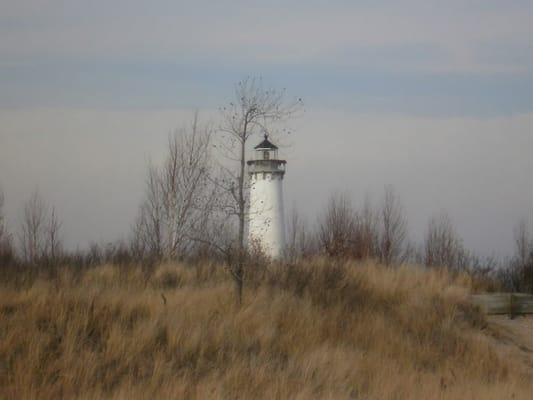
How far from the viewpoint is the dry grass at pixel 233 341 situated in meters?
8.74

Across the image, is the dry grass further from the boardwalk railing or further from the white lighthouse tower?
the white lighthouse tower

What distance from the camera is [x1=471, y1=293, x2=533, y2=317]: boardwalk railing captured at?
1680 cm

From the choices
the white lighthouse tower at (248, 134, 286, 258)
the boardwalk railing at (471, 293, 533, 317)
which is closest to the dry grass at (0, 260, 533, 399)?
the boardwalk railing at (471, 293, 533, 317)

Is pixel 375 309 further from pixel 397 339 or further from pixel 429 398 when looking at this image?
pixel 429 398

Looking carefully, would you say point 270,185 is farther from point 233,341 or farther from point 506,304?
point 233,341

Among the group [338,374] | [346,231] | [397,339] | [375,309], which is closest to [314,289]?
[375,309]

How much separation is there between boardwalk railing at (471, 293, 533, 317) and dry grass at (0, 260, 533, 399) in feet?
3.99

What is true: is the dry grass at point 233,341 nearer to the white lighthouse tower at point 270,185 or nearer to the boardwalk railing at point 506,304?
the boardwalk railing at point 506,304

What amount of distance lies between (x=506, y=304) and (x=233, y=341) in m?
8.67

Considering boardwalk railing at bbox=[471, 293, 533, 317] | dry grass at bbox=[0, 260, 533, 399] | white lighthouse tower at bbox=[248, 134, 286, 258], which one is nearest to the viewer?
dry grass at bbox=[0, 260, 533, 399]

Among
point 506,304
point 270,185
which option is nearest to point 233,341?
point 506,304

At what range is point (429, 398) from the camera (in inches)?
374

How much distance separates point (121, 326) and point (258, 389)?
2.33 m

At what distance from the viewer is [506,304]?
55.3 ft
